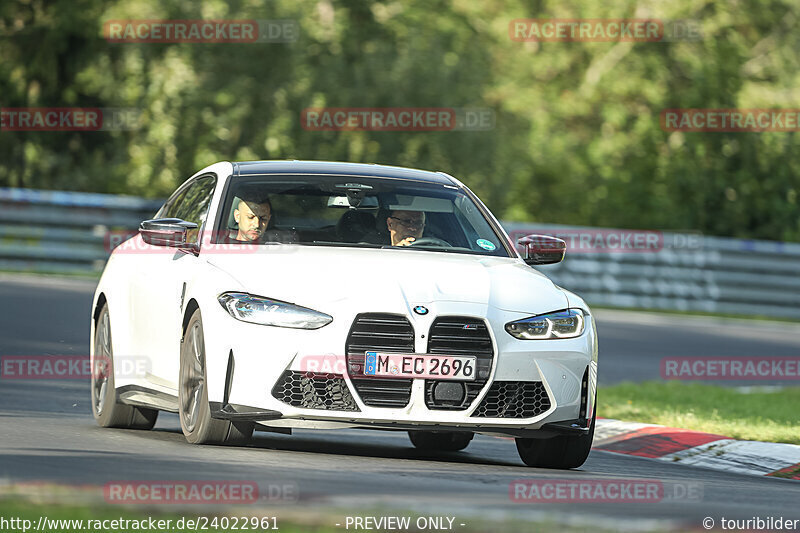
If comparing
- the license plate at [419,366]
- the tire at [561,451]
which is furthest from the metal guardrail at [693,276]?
the license plate at [419,366]

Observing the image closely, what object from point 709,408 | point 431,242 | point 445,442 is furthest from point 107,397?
point 709,408

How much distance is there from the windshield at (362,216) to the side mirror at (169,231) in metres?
0.21

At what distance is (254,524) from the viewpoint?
666 cm

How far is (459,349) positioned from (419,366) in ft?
0.75

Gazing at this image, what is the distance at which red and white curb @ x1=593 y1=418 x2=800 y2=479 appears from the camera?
37.2 ft

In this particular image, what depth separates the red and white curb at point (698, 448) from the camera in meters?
11.3

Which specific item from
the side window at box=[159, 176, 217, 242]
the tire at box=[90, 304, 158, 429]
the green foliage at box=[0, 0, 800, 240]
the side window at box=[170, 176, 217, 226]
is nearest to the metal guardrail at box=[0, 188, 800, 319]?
the green foliage at box=[0, 0, 800, 240]

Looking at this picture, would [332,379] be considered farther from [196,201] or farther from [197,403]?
[196,201]

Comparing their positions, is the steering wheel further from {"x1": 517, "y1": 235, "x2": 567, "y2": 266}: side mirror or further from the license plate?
the license plate

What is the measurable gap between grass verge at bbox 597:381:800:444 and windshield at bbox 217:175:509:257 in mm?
3123

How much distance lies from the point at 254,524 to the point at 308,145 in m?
29.3

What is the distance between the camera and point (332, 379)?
356 inches

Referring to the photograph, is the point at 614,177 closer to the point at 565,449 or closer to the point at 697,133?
the point at 697,133

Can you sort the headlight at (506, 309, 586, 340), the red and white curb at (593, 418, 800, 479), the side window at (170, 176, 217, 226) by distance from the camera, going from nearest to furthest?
1. the headlight at (506, 309, 586, 340)
2. the side window at (170, 176, 217, 226)
3. the red and white curb at (593, 418, 800, 479)
